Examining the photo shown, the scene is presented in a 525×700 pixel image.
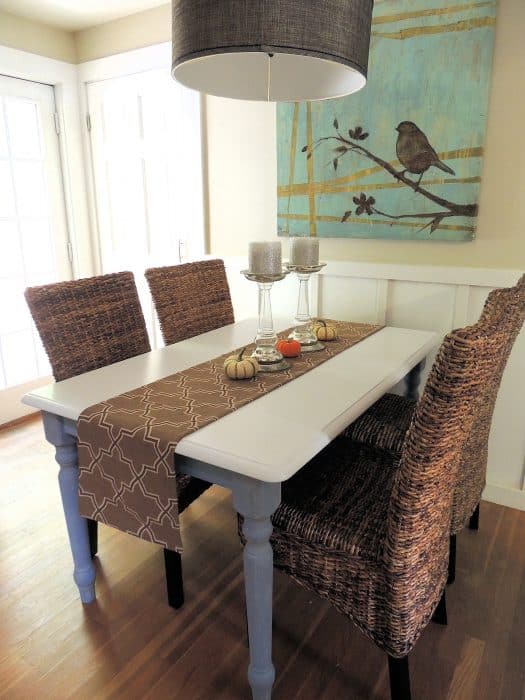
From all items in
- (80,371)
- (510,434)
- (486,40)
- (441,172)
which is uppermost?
(486,40)

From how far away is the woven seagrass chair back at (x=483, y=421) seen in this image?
1196mm

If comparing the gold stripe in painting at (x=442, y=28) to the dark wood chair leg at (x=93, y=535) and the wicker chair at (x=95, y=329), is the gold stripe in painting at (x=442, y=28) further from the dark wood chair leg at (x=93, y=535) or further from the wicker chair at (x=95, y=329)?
the dark wood chair leg at (x=93, y=535)

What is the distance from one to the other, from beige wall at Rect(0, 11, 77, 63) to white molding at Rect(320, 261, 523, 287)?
2.15 meters

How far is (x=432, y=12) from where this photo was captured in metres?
1.97

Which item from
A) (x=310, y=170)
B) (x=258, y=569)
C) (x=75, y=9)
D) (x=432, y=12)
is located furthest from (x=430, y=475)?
(x=75, y=9)

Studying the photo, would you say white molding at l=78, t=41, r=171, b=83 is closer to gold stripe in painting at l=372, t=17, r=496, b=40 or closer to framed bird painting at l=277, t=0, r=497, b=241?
framed bird painting at l=277, t=0, r=497, b=241

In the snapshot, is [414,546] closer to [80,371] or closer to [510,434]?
[80,371]

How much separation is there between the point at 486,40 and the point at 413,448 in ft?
5.56

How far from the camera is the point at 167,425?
48.6 inches

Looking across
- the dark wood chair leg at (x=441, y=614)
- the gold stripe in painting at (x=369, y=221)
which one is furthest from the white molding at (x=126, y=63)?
the dark wood chair leg at (x=441, y=614)

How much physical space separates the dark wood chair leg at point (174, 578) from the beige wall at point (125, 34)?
101 inches

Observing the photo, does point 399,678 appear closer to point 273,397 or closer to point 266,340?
point 273,397

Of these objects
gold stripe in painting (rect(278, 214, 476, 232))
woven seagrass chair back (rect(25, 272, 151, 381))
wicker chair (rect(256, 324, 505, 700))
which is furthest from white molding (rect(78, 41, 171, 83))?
wicker chair (rect(256, 324, 505, 700))

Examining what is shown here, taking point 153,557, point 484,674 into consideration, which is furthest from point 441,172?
point 153,557
